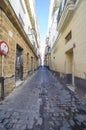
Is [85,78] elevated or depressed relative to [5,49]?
depressed

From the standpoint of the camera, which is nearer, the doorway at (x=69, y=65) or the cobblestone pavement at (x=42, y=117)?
the cobblestone pavement at (x=42, y=117)

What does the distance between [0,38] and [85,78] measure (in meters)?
3.27

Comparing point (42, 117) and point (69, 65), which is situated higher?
point (69, 65)

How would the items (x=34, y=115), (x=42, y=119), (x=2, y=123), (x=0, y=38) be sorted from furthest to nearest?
(x=0, y=38), (x=34, y=115), (x=42, y=119), (x=2, y=123)

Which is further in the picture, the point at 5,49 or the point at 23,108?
the point at 5,49

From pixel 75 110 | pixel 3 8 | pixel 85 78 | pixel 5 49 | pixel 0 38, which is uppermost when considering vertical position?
pixel 3 8

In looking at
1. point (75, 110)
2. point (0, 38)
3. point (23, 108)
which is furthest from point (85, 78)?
point (0, 38)

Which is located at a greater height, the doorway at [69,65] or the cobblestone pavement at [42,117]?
the doorway at [69,65]

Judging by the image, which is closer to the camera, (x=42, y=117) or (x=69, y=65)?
(x=42, y=117)

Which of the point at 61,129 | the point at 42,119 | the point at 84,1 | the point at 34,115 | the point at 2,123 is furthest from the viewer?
the point at 84,1

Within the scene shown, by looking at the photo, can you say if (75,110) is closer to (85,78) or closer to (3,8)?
(85,78)

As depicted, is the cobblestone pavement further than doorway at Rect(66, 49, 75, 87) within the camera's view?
No

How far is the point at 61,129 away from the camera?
9.32 feet

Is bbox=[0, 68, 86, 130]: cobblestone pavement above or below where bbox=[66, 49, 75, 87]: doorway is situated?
below
